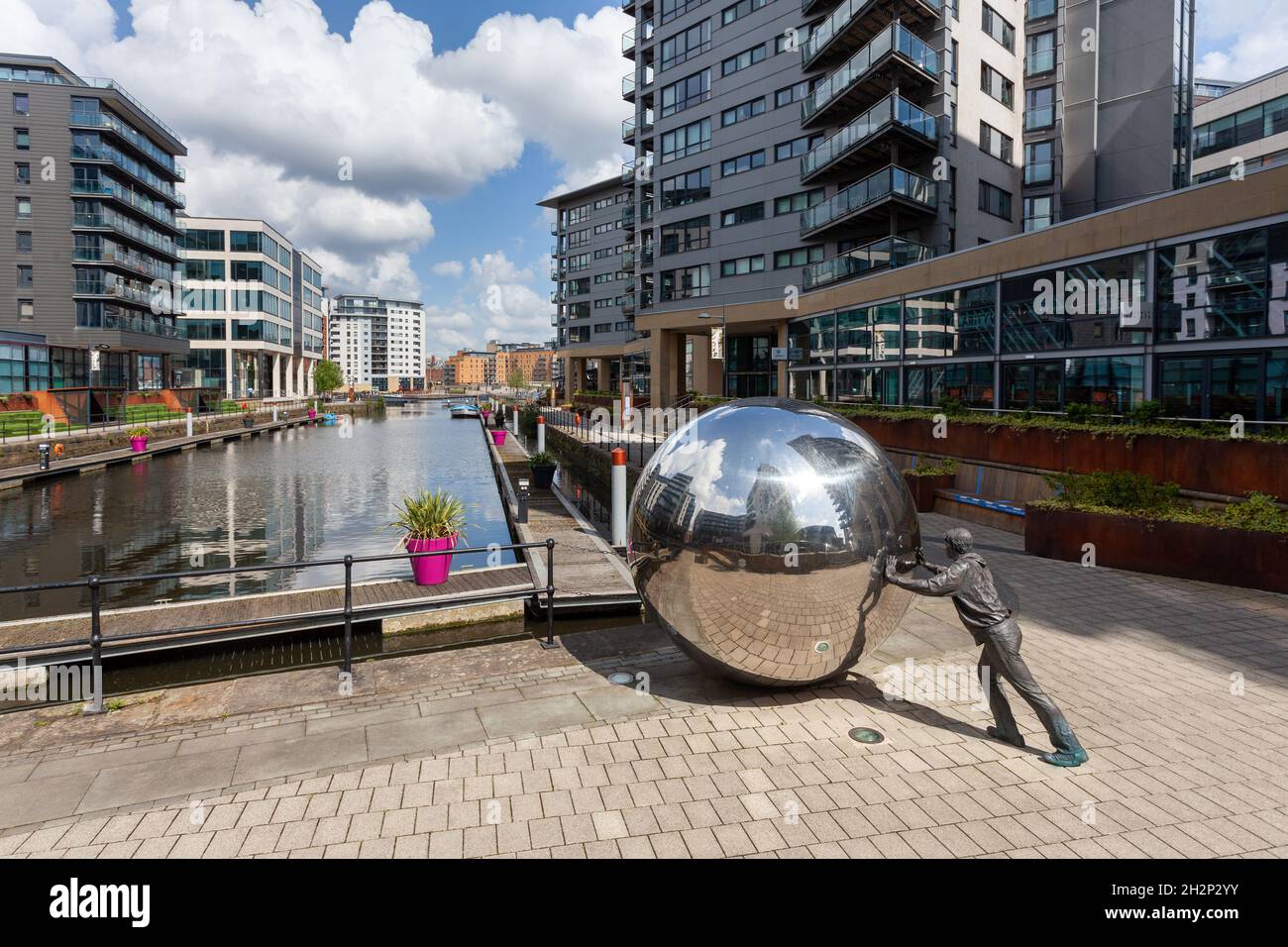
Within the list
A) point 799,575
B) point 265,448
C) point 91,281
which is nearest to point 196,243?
point 91,281

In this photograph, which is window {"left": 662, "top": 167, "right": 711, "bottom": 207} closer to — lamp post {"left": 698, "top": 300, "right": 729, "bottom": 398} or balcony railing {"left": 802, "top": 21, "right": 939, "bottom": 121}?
lamp post {"left": 698, "top": 300, "right": 729, "bottom": 398}

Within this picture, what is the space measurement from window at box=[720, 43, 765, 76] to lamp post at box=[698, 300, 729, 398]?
1505 centimetres

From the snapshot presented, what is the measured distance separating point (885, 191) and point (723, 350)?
15.2m

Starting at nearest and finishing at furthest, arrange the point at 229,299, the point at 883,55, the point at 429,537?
the point at 429,537, the point at 883,55, the point at 229,299

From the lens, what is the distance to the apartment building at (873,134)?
110ft

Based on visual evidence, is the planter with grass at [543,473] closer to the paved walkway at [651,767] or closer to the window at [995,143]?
the paved walkway at [651,767]

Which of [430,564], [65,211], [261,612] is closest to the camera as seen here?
[261,612]

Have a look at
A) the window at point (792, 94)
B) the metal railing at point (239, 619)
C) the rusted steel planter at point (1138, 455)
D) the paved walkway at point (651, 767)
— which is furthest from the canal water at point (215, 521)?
the window at point (792, 94)

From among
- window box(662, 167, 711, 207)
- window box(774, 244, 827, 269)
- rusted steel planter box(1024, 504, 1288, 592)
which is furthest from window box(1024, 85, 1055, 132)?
rusted steel planter box(1024, 504, 1288, 592)

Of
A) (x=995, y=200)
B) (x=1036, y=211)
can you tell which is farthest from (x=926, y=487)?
(x=1036, y=211)

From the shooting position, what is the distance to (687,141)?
169 ft

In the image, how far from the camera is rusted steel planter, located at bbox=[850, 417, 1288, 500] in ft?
36.4

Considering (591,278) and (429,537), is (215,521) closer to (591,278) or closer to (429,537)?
(429,537)

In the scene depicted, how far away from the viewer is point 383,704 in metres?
6.80
